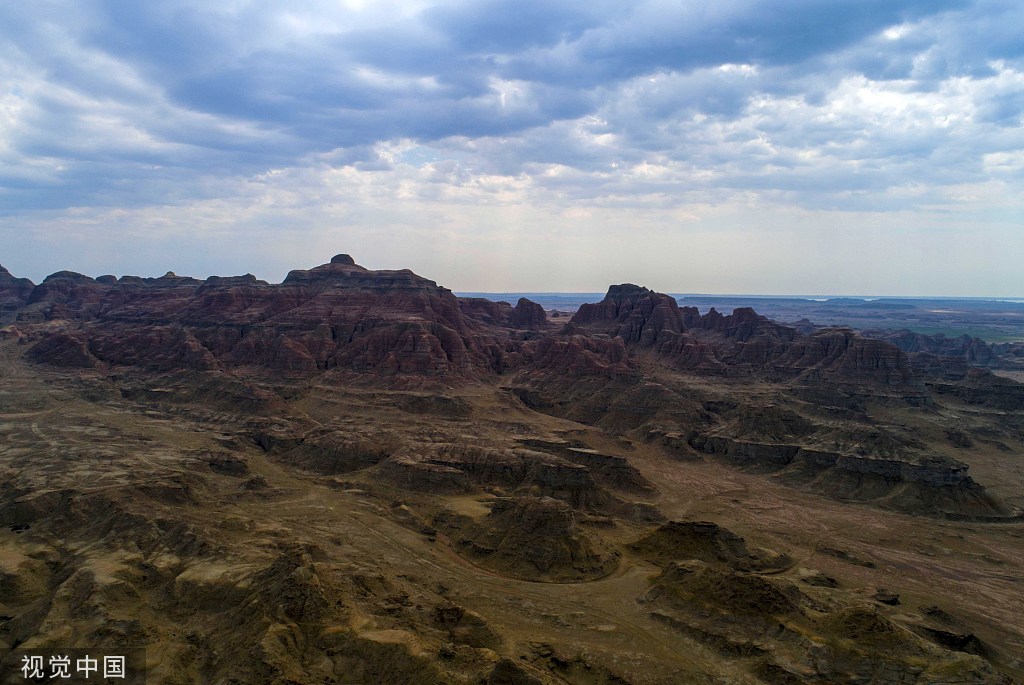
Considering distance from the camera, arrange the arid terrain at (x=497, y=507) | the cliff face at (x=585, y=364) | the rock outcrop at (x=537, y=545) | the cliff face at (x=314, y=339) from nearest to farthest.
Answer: the arid terrain at (x=497, y=507) → the rock outcrop at (x=537, y=545) → the cliff face at (x=585, y=364) → the cliff face at (x=314, y=339)

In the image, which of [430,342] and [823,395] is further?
[430,342]

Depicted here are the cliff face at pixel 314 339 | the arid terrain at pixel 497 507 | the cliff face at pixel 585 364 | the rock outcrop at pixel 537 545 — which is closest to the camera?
the arid terrain at pixel 497 507

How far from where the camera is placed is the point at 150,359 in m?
170

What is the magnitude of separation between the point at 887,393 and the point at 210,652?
159161 millimetres

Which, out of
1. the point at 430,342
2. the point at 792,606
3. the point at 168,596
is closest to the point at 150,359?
the point at 430,342

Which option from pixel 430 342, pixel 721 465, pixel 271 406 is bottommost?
pixel 721 465

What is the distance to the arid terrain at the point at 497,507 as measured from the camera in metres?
48.6

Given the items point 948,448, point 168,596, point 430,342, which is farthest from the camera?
point 430,342

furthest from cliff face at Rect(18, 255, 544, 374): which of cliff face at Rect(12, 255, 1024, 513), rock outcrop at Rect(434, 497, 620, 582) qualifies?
rock outcrop at Rect(434, 497, 620, 582)

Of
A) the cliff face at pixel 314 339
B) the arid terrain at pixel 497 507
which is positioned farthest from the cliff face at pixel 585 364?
the arid terrain at pixel 497 507

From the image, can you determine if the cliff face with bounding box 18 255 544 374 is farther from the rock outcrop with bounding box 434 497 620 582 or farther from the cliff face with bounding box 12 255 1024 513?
the rock outcrop with bounding box 434 497 620 582

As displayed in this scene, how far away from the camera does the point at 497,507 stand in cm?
7956

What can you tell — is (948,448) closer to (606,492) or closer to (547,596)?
(606,492)

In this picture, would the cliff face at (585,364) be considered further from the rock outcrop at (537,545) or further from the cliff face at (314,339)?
the rock outcrop at (537,545)
